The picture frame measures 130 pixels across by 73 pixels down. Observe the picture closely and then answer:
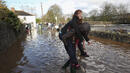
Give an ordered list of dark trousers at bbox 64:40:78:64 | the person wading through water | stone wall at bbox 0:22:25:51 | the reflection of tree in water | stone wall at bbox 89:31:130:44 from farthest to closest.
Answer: stone wall at bbox 89:31:130:44, stone wall at bbox 0:22:25:51, the reflection of tree in water, dark trousers at bbox 64:40:78:64, the person wading through water

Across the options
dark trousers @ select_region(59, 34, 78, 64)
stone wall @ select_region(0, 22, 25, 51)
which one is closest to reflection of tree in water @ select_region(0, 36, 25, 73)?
stone wall @ select_region(0, 22, 25, 51)

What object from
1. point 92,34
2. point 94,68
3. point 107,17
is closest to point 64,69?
point 94,68

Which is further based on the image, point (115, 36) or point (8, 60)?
point (115, 36)

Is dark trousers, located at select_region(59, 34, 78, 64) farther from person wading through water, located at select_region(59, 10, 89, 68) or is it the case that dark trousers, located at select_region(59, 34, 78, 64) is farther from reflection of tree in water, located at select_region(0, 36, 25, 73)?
reflection of tree in water, located at select_region(0, 36, 25, 73)

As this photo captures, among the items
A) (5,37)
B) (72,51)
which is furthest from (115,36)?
(5,37)

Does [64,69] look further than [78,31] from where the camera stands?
Yes

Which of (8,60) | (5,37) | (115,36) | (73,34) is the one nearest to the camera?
(73,34)

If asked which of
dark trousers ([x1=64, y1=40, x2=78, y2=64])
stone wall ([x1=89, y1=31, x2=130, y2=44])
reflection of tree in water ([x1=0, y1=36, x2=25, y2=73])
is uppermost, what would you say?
dark trousers ([x1=64, y1=40, x2=78, y2=64])

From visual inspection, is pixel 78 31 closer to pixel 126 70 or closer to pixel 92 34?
pixel 126 70

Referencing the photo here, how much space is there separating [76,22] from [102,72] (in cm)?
197

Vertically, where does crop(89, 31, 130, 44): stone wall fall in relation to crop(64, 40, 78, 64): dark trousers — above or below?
below

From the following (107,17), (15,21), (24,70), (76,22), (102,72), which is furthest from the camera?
(107,17)

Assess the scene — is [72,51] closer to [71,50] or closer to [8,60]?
[71,50]

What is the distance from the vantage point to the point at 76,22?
327cm
